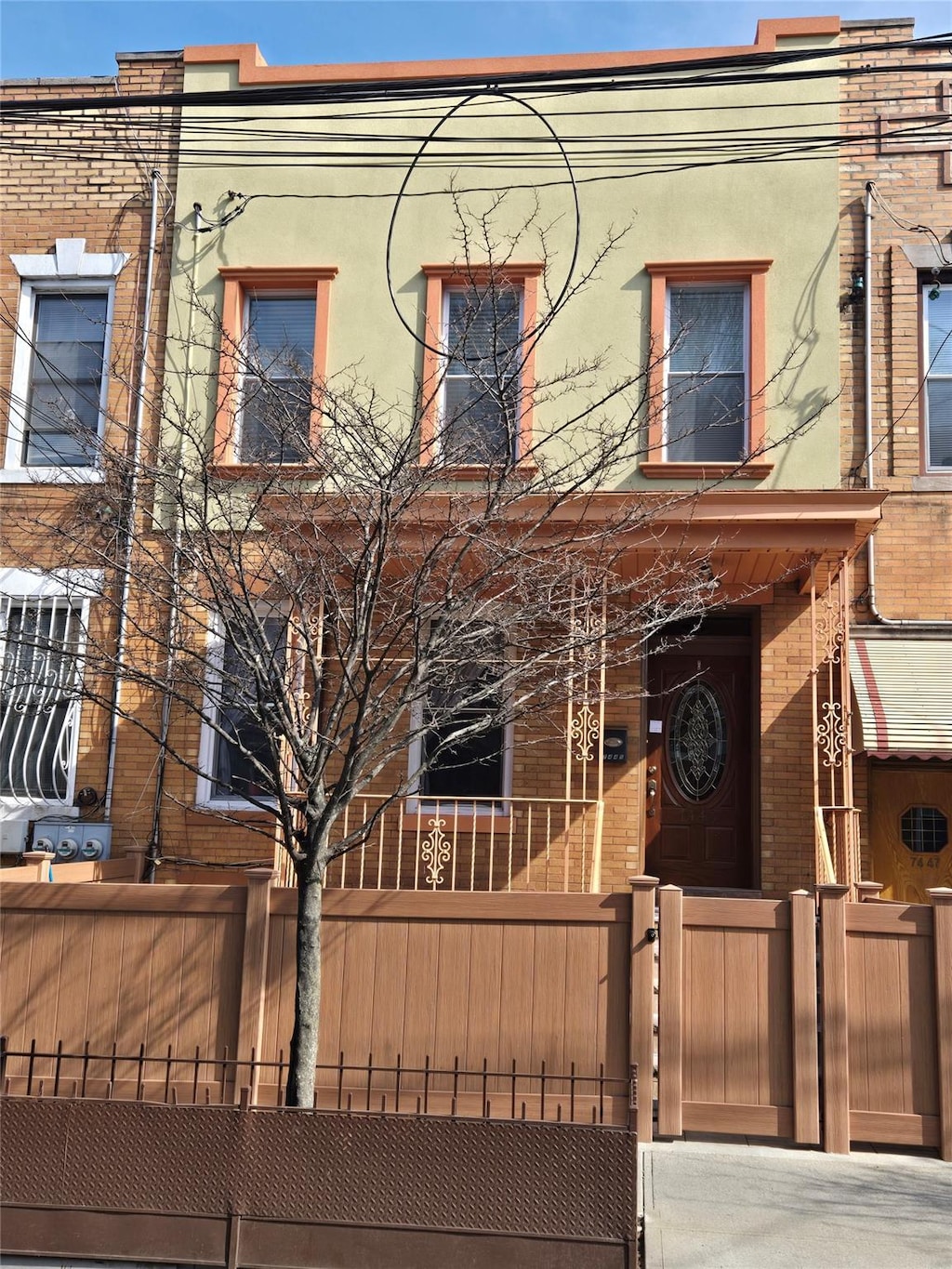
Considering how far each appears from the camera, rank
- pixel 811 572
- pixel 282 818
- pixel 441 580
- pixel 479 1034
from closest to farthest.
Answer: pixel 282 818
pixel 479 1034
pixel 441 580
pixel 811 572

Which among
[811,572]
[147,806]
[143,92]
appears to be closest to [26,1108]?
[147,806]

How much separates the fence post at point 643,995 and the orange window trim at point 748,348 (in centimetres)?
427

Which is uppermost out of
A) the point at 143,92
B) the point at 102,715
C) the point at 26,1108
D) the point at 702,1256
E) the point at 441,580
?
the point at 143,92

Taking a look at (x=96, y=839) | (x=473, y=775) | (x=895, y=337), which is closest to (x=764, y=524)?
(x=895, y=337)

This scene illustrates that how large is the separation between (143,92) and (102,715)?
6298 millimetres

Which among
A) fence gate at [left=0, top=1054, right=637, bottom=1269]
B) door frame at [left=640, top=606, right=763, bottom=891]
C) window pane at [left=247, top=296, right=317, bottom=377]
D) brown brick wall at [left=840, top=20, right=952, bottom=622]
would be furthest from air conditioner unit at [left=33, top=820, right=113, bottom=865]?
brown brick wall at [left=840, top=20, right=952, bottom=622]

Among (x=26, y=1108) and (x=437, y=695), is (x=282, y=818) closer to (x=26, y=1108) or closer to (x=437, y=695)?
(x=26, y=1108)

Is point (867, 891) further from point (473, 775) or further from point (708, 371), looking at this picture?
point (708, 371)

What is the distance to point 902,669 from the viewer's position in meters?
9.72

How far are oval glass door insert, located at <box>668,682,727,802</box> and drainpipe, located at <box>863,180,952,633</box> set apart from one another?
5.41 ft

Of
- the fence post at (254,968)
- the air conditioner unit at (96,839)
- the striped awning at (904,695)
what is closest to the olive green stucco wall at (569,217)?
the striped awning at (904,695)

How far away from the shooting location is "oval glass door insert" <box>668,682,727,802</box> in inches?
421

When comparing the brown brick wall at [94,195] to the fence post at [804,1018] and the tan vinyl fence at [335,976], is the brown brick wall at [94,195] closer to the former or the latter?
the tan vinyl fence at [335,976]

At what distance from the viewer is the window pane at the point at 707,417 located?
34.3 ft
